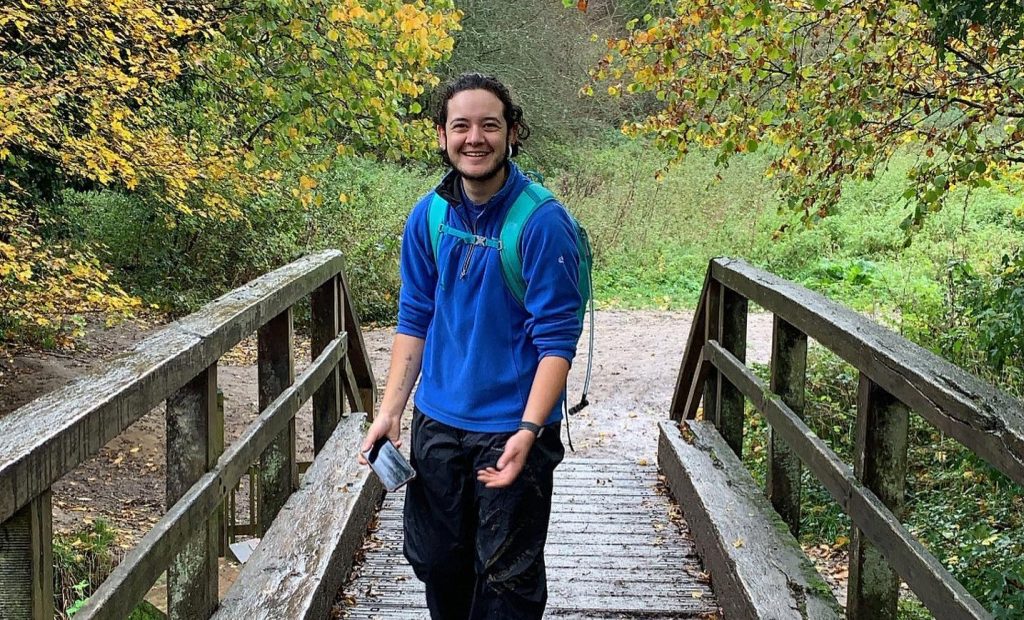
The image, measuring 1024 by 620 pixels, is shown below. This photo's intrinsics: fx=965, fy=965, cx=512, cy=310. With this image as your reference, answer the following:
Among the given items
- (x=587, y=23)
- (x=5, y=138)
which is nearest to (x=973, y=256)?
(x=5, y=138)

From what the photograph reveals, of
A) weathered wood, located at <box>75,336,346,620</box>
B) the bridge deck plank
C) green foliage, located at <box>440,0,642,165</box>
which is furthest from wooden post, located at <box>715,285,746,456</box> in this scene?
green foliage, located at <box>440,0,642,165</box>

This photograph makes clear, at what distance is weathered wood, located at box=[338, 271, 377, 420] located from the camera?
204 inches

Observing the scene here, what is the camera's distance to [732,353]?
15.9ft

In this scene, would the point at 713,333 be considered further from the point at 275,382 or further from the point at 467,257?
the point at 467,257

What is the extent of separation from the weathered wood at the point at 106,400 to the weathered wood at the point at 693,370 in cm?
272

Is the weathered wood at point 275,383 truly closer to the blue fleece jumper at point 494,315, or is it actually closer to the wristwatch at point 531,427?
the blue fleece jumper at point 494,315

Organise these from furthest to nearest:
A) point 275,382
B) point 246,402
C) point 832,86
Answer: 1. point 246,402
2. point 832,86
3. point 275,382

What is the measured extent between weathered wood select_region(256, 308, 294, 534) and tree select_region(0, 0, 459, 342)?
11.7 ft

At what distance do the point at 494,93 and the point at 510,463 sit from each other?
0.98 metres

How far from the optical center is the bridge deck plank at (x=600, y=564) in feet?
12.1

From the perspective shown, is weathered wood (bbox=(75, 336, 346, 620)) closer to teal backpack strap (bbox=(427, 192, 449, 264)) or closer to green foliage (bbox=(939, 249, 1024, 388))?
teal backpack strap (bbox=(427, 192, 449, 264))

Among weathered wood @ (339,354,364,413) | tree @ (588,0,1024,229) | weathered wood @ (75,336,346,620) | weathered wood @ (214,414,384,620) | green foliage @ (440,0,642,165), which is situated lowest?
weathered wood @ (214,414,384,620)

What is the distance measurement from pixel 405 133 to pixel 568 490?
176 inches

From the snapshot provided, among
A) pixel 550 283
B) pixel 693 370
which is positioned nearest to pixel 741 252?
pixel 693 370
